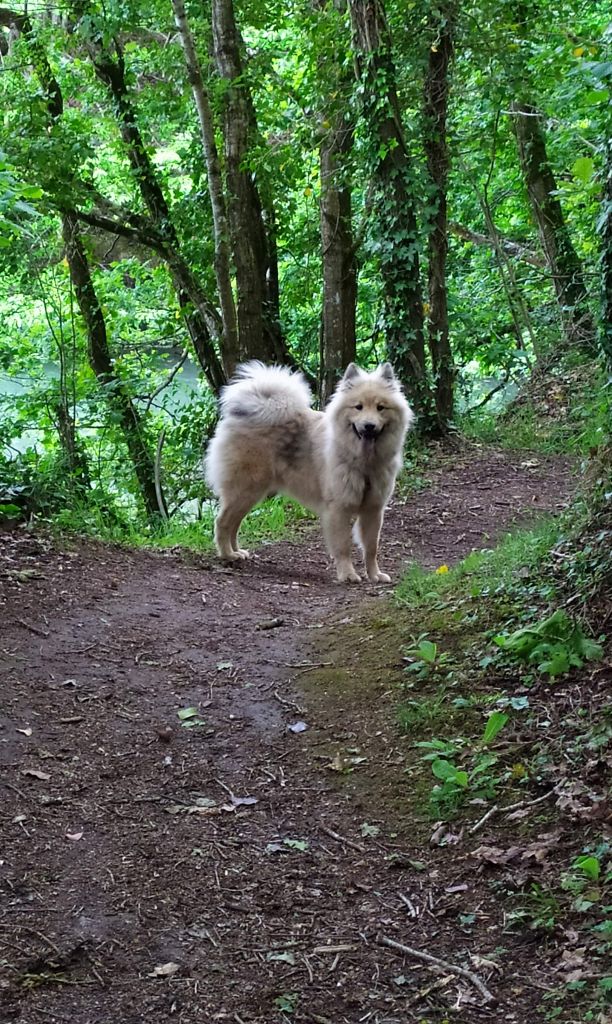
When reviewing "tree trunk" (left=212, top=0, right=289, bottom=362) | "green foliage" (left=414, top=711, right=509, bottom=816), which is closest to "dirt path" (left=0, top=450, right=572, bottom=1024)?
"green foliage" (left=414, top=711, right=509, bottom=816)

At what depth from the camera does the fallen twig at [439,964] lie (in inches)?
89.3

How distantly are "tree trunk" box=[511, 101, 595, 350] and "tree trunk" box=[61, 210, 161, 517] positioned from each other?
585cm

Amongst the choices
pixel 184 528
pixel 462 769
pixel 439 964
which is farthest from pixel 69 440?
pixel 439 964

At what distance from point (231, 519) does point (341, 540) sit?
0.96m

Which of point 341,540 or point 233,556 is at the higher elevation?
point 341,540

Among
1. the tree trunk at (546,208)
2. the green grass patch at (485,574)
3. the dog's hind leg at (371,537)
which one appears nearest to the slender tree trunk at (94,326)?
the dog's hind leg at (371,537)

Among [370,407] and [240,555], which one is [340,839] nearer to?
[370,407]

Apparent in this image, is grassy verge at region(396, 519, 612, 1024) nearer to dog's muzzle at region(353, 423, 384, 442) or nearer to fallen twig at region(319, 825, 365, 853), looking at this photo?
fallen twig at region(319, 825, 365, 853)

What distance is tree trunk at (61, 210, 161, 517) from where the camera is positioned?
1177cm

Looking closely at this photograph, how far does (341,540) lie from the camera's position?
6543mm

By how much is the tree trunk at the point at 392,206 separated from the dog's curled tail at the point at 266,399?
2963 millimetres

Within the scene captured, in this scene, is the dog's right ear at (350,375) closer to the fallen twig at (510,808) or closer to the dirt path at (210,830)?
the dirt path at (210,830)

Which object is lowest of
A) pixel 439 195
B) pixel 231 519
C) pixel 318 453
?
pixel 231 519

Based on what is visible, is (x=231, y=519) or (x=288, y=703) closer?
(x=288, y=703)
